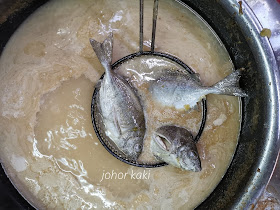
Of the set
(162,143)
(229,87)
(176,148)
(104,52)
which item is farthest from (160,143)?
(104,52)

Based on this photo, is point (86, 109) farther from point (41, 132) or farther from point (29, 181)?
point (29, 181)

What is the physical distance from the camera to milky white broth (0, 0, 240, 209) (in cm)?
232

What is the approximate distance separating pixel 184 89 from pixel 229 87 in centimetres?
31

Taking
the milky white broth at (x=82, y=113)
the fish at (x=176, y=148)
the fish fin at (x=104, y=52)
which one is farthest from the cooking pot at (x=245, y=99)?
the fish fin at (x=104, y=52)

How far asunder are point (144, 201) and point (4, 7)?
1838mm

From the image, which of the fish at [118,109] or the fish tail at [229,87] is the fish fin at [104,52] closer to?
the fish at [118,109]

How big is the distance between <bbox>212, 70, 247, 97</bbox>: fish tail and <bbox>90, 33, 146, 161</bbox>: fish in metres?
0.60

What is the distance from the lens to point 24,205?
2.41 m

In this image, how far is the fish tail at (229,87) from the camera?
2.05 metres

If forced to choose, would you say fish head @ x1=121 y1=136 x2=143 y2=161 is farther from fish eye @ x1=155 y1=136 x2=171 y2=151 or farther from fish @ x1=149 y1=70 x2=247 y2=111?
fish @ x1=149 y1=70 x2=247 y2=111

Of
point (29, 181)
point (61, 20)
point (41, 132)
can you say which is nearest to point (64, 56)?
point (61, 20)

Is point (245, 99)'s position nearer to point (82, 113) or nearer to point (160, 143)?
point (160, 143)

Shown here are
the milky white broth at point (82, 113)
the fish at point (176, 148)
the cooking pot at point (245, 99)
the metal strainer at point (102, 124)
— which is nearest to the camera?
the cooking pot at point (245, 99)

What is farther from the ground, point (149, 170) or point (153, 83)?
point (153, 83)
